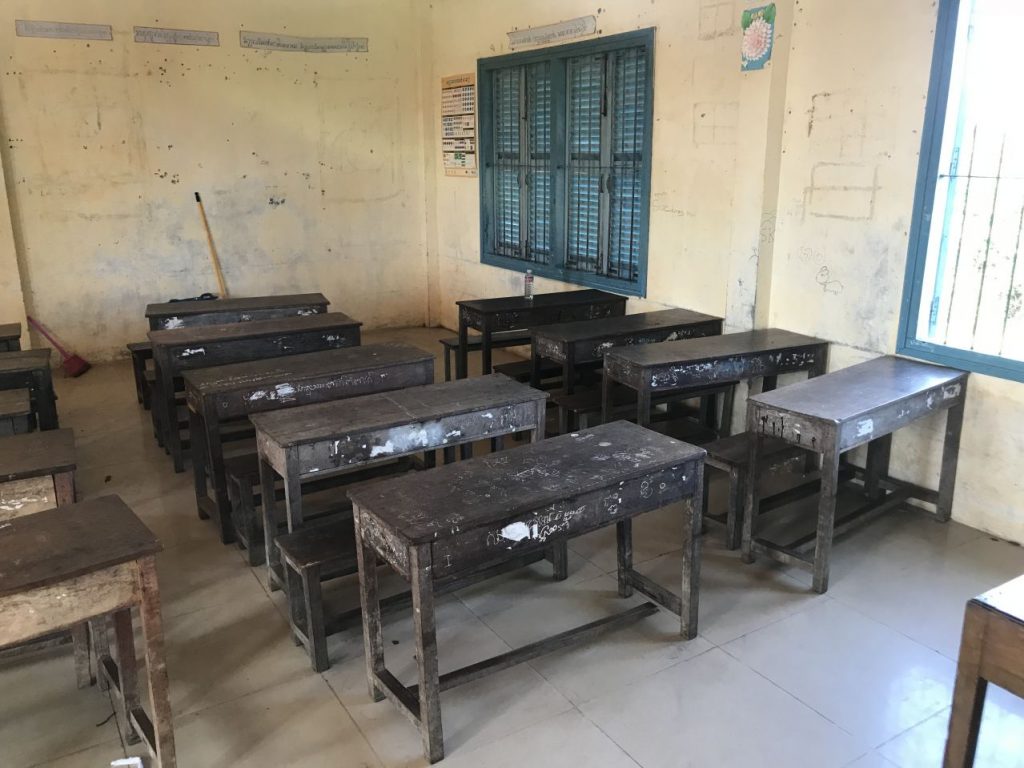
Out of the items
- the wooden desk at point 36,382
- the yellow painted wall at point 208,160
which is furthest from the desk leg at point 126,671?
the yellow painted wall at point 208,160

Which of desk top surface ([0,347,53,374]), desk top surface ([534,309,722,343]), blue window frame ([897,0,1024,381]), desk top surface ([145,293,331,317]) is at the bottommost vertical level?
desk top surface ([0,347,53,374])

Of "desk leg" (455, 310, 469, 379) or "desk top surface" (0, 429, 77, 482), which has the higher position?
"desk top surface" (0, 429, 77, 482)

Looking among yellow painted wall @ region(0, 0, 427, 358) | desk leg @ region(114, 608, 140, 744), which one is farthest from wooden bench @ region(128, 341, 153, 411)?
desk leg @ region(114, 608, 140, 744)

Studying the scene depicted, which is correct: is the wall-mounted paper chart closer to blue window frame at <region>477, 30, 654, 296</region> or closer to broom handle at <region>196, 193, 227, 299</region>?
blue window frame at <region>477, 30, 654, 296</region>

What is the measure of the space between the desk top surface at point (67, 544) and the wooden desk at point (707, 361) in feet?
7.96

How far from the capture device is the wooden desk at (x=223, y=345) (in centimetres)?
433

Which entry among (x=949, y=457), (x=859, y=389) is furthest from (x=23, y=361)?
(x=949, y=457)

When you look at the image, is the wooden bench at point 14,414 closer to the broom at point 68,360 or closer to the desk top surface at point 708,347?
the desk top surface at point 708,347

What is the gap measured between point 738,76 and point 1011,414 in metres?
2.28

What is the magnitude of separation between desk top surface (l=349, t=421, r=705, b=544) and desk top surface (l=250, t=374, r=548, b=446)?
1.65ft

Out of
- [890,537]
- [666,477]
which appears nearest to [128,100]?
[666,477]

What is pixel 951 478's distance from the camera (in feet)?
12.3

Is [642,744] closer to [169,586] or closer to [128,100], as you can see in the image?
[169,586]

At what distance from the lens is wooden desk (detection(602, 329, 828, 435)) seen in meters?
3.91
